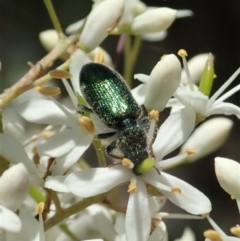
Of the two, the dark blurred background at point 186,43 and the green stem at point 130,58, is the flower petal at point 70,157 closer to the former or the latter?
the green stem at point 130,58

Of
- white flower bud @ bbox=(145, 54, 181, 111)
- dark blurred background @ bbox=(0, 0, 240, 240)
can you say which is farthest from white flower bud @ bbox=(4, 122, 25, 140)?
dark blurred background @ bbox=(0, 0, 240, 240)

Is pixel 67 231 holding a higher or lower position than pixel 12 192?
lower

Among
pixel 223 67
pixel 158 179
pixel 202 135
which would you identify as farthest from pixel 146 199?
pixel 223 67

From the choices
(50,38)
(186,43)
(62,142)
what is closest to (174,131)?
(62,142)

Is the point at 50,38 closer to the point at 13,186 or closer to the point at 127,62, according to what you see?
the point at 127,62

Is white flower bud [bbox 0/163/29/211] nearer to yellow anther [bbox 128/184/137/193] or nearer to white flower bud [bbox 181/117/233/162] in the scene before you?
yellow anther [bbox 128/184/137/193]

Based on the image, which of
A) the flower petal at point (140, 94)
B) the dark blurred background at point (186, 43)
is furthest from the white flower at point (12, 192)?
the dark blurred background at point (186, 43)

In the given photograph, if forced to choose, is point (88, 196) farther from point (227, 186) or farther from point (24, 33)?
point (24, 33)
